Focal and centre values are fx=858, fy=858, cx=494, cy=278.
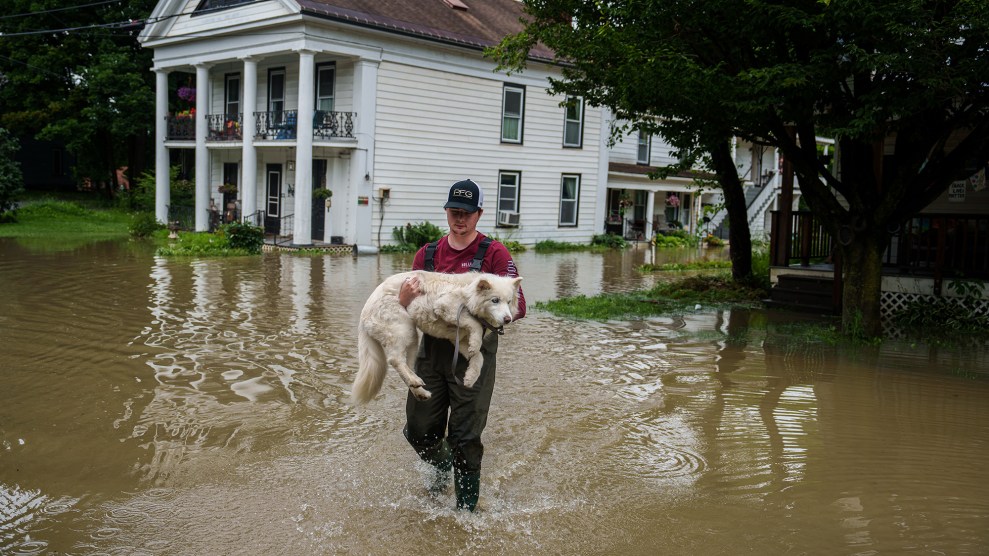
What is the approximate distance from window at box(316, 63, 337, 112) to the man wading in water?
21.5 m

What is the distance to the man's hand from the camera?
5.07 m

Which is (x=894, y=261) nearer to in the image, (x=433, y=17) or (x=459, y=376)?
(x=459, y=376)

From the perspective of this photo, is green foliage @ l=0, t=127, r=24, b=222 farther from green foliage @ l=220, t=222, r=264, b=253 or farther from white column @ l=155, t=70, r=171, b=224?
green foliage @ l=220, t=222, r=264, b=253

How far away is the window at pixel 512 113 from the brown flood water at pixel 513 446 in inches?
696

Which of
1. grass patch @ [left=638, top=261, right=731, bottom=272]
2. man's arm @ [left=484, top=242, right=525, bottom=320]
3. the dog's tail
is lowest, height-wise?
grass patch @ [left=638, top=261, right=731, bottom=272]

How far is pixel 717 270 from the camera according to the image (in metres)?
23.1

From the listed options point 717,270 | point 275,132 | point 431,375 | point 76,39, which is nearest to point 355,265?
point 275,132

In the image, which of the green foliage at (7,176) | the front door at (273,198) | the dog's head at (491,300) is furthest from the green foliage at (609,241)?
the dog's head at (491,300)

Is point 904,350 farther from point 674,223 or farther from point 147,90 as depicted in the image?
point 147,90

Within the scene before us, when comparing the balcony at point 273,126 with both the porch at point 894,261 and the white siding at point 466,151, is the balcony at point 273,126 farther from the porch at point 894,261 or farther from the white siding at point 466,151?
the porch at point 894,261

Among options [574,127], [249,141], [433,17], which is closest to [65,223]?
[249,141]

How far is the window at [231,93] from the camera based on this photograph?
29264mm

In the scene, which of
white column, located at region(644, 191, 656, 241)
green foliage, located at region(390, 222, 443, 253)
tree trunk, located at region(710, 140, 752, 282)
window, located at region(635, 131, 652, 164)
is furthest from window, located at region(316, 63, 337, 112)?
window, located at region(635, 131, 652, 164)

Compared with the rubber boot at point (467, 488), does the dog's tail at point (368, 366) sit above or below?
above
